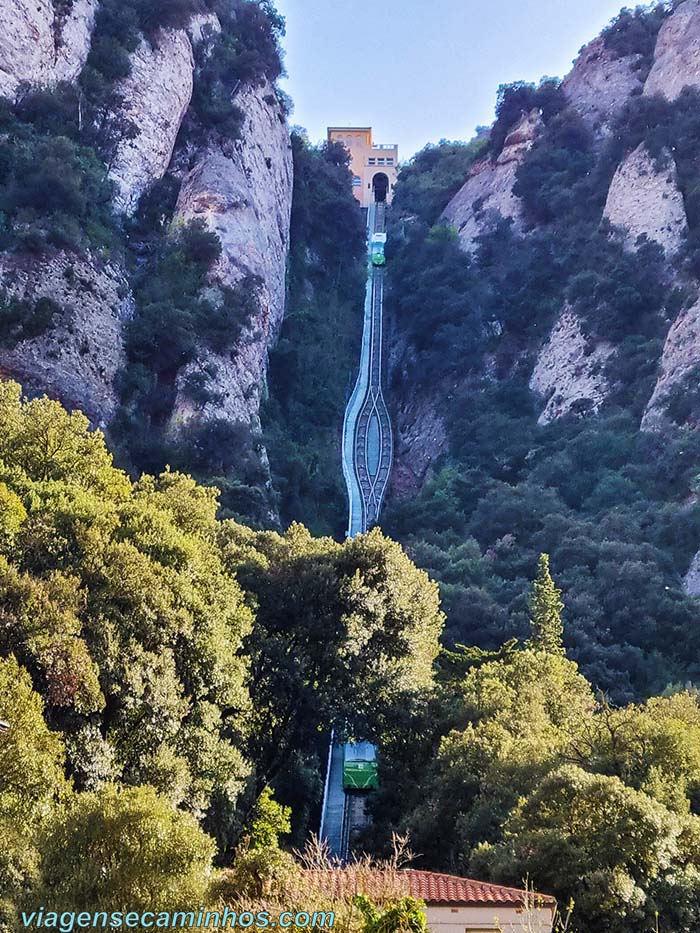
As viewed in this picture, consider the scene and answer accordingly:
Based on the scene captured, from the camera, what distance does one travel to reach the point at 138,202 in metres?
36.2

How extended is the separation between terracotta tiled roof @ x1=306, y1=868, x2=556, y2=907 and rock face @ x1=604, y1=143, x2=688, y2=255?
33.4m

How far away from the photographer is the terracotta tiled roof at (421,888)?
949cm

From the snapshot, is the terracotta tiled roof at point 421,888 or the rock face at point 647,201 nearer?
the terracotta tiled roof at point 421,888

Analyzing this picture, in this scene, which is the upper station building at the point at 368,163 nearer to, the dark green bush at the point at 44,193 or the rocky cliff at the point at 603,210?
the rocky cliff at the point at 603,210

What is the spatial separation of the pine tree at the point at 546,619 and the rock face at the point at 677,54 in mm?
28204

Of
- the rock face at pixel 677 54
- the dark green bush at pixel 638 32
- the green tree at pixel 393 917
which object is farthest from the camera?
the dark green bush at pixel 638 32

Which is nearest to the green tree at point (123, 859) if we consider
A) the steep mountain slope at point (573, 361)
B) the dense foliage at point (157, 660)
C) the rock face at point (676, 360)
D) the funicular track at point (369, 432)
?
the dense foliage at point (157, 660)

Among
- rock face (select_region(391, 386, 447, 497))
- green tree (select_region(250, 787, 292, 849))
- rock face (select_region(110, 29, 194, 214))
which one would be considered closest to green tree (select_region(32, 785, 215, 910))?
green tree (select_region(250, 787, 292, 849))

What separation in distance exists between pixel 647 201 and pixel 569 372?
8.57 m

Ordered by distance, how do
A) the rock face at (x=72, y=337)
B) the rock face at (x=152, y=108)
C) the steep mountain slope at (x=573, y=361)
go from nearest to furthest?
the rock face at (x=72, y=337), the steep mountain slope at (x=573, y=361), the rock face at (x=152, y=108)

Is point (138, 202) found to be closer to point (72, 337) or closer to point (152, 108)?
point (152, 108)

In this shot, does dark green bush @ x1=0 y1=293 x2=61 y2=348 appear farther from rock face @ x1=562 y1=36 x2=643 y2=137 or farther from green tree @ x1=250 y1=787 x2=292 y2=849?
rock face @ x1=562 y1=36 x2=643 y2=137

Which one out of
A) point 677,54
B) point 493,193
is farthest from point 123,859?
point 493,193

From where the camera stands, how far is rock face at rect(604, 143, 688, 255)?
41125 millimetres
